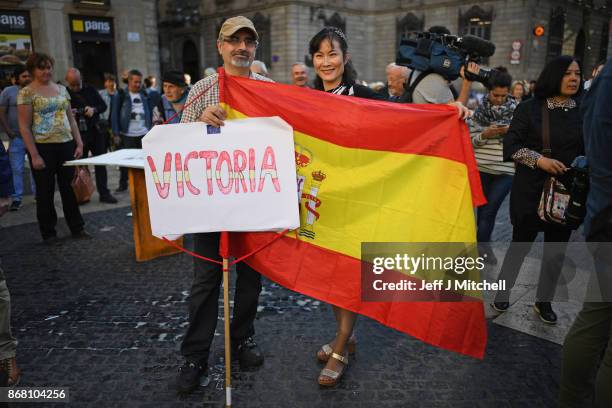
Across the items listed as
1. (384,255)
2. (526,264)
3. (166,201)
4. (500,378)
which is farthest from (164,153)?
(526,264)

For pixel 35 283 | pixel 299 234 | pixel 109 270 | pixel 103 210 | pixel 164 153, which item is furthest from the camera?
pixel 103 210

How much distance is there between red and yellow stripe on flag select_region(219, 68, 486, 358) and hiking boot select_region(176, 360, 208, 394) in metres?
0.74

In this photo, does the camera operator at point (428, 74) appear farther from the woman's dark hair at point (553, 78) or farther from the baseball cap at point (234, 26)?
the baseball cap at point (234, 26)

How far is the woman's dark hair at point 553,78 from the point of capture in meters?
3.32

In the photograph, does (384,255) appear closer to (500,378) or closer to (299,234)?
(299,234)

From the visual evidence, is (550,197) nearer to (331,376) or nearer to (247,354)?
(331,376)

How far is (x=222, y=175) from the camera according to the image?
2.58 metres

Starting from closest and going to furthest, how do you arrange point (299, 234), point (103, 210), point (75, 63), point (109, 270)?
point (299, 234), point (109, 270), point (103, 210), point (75, 63)

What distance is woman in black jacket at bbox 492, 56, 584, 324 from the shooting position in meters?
3.33

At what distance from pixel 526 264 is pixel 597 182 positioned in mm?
3060

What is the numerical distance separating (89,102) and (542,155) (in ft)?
23.0

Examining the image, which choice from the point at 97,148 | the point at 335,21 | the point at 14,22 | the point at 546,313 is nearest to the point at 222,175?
the point at 546,313

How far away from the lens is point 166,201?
261cm

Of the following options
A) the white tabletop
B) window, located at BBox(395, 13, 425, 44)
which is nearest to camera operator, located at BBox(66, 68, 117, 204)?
the white tabletop
